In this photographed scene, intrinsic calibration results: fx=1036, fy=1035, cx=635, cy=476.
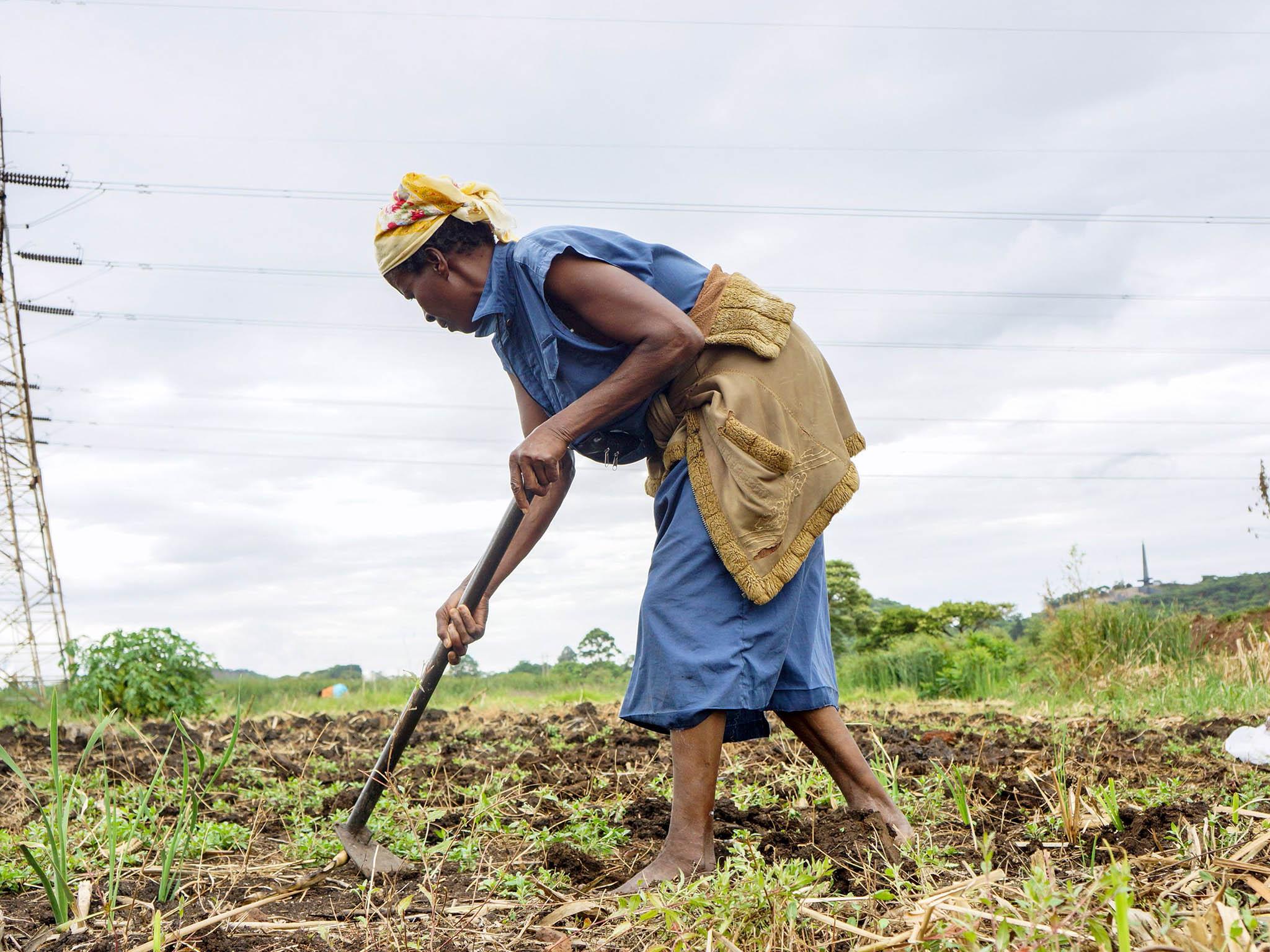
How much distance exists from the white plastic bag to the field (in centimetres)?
14

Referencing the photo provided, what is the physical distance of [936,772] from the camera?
3684 mm

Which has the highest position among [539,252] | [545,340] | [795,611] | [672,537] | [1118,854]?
[539,252]

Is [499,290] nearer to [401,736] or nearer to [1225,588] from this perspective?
[401,736]

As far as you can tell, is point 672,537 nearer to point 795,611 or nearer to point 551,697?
point 795,611

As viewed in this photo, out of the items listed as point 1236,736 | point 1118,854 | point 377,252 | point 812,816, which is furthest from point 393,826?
point 1236,736

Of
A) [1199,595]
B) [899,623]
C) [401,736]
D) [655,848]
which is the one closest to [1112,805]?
[655,848]

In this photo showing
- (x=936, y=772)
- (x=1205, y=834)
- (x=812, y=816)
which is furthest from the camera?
(x=936, y=772)

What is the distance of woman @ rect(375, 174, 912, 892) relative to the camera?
2424 millimetres

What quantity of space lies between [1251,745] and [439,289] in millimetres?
3587

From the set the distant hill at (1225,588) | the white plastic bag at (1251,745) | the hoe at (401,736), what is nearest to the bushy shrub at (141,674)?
the hoe at (401,736)

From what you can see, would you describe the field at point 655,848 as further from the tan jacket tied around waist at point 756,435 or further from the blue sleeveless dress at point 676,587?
the tan jacket tied around waist at point 756,435

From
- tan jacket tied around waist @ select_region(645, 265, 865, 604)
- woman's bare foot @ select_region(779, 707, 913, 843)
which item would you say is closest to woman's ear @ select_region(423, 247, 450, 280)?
tan jacket tied around waist @ select_region(645, 265, 865, 604)

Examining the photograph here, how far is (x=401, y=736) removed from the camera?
112 inches

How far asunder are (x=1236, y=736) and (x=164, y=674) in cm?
714
